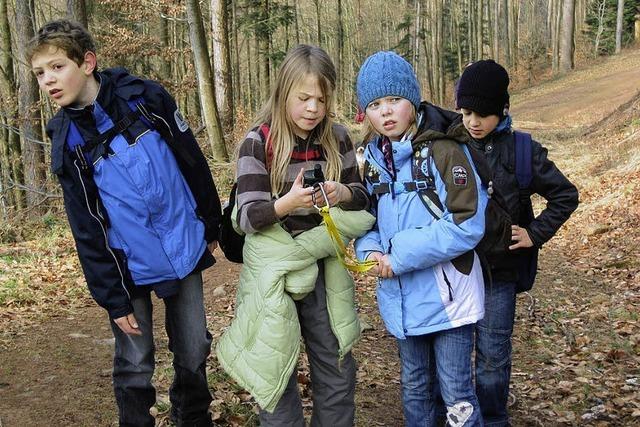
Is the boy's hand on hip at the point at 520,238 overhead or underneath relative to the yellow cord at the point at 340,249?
underneath

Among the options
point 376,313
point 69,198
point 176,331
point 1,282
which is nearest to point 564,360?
point 376,313

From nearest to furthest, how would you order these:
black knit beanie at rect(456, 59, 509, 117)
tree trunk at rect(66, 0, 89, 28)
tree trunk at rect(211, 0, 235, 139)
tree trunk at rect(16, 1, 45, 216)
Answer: black knit beanie at rect(456, 59, 509, 117) < tree trunk at rect(66, 0, 89, 28) < tree trunk at rect(211, 0, 235, 139) < tree trunk at rect(16, 1, 45, 216)

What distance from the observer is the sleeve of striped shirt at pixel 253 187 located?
271 cm

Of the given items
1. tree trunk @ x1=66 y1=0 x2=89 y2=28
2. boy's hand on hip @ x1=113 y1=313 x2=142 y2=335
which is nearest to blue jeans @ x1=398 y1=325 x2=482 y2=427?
boy's hand on hip @ x1=113 y1=313 x2=142 y2=335

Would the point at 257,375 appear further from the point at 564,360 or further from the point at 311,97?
the point at 564,360

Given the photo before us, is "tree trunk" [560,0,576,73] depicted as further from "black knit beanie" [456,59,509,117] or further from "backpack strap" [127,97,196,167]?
"backpack strap" [127,97,196,167]

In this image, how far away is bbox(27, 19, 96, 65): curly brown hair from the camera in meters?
2.85

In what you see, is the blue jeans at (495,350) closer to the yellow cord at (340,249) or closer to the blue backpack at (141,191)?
the yellow cord at (340,249)

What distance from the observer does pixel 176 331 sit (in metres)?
3.26

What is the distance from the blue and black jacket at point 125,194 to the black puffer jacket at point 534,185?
1.59 meters

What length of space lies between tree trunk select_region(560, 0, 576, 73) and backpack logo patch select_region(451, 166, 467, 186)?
3438cm

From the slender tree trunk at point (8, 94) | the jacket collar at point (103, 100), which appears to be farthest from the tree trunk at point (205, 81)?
the jacket collar at point (103, 100)

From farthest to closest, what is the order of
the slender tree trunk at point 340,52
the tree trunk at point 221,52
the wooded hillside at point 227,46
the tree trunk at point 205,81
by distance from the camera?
1. the slender tree trunk at point 340,52
2. the wooded hillside at point 227,46
3. the tree trunk at point 221,52
4. the tree trunk at point 205,81

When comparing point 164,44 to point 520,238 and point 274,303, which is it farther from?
point 274,303
